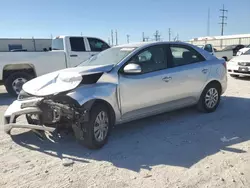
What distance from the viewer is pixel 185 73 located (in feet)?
18.0

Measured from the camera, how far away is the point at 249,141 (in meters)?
4.38

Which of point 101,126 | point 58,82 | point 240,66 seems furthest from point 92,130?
point 240,66

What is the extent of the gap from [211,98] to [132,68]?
97.8 inches

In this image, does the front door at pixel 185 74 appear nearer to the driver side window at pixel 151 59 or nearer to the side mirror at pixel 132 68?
the driver side window at pixel 151 59

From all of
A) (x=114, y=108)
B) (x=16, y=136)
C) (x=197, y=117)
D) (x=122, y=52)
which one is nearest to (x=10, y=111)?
(x=16, y=136)

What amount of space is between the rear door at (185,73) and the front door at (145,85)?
0.20 m

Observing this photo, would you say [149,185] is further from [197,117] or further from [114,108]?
[197,117]

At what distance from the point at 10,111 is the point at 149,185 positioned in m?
2.69

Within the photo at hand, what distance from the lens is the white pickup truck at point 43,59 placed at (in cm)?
845

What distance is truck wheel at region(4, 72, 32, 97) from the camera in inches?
335

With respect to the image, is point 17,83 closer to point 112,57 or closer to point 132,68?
point 112,57

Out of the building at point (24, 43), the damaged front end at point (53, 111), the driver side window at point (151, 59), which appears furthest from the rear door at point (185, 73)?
the building at point (24, 43)

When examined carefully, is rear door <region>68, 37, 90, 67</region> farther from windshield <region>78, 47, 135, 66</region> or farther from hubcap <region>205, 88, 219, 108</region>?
hubcap <region>205, 88, 219, 108</region>

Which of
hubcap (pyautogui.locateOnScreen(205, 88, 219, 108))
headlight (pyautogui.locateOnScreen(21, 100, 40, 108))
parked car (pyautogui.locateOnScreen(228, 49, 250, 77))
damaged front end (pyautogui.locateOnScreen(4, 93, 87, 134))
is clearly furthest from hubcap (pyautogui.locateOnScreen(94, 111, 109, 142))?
parked car (pyautogui.locateOnScreen(228, 49, 250, 77))
